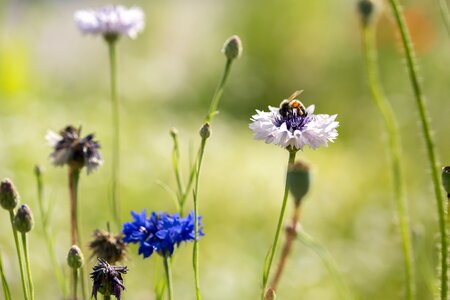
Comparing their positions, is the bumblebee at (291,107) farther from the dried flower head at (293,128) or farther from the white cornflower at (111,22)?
the white cornflower at (111,22)

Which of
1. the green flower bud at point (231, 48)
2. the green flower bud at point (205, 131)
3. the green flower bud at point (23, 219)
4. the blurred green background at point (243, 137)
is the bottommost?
the green flower bud at point (23, 219)

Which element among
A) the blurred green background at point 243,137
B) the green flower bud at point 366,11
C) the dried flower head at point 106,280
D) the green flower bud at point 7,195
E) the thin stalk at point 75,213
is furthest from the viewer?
the blurred green background at point 243,137

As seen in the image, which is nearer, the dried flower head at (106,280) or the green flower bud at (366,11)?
the dried flower head at (106,280)

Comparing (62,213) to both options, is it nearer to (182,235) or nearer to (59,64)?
(182,235)

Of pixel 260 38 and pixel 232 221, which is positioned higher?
pixel 260 38

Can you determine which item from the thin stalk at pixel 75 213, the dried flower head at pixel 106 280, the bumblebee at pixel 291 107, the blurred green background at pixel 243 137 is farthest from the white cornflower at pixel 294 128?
the thin stalk at pixel 75 213

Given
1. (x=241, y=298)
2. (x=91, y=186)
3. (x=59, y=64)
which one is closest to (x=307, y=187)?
(x=241, y=298)

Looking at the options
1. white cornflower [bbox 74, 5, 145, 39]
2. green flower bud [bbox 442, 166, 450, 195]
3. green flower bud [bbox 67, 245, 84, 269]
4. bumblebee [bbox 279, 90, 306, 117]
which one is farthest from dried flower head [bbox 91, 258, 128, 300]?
white cornflower [bbox 74, 5, 145, 39]
